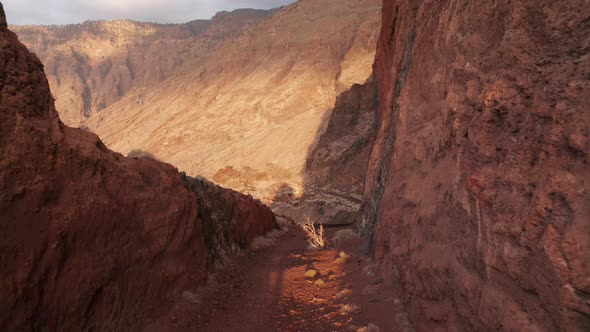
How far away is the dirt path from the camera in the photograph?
21.8ft

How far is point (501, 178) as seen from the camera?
434 centimetres

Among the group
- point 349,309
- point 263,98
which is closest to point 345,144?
point 263,98

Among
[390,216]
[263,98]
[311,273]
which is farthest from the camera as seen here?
[263,98]

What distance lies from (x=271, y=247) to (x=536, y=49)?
1043 centimetres

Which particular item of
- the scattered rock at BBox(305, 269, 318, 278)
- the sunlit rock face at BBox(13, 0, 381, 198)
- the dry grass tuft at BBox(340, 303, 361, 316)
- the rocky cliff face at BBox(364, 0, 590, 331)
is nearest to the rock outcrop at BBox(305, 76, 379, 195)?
the sunlit rock face at BBox(13, 0, 381, 198)

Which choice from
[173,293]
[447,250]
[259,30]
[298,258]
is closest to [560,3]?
[447,250]

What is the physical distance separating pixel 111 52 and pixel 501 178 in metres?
123

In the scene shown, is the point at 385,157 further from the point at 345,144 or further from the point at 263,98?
the point at 263,98

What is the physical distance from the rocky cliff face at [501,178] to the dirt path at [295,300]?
70 centimetres

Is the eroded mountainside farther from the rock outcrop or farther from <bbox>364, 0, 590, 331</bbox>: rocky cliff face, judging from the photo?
<bbox>364, 0, 590, 331</bbox>: rocky cliff face

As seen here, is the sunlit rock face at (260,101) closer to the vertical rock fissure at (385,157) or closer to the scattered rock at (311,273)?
the vertical rock fissure at (385,157)

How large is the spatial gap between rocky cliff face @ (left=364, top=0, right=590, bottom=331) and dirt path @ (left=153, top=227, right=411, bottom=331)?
0.70 metres

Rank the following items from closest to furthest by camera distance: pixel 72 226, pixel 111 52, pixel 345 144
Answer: pixel 72 226
pixel 345 144
pixel 111 52

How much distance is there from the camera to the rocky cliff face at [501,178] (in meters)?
3.38
